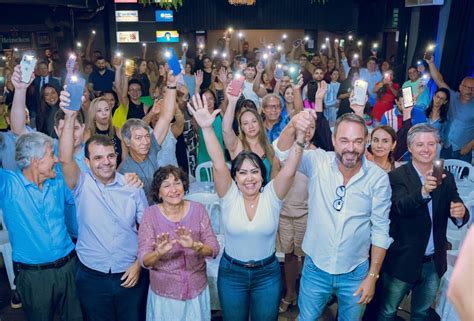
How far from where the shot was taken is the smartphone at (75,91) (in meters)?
2.32

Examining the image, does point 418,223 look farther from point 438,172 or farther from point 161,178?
point 161,178

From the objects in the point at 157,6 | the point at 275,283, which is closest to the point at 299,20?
the point at 157,6

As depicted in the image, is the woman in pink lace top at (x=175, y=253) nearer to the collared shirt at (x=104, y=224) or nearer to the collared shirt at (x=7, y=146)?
the collared shirt at (x=104, y=224)

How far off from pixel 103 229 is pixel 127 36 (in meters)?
11.5

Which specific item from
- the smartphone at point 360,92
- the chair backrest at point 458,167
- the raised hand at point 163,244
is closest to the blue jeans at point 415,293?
the smartphone at point 360,92

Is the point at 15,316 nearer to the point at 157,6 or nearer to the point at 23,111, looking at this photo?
the point at 23,111

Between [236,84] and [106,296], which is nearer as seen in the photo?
[106,296]

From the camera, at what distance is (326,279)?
2.34 m

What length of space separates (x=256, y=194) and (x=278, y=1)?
11.5 metres

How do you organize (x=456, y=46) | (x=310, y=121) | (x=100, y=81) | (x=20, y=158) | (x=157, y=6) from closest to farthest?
(x=310, y=121) → (x=20, y=158) → (x=456, y=46) → (x=100, y=81) → (x=157, y=6)

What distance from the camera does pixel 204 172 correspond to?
4.32 metres

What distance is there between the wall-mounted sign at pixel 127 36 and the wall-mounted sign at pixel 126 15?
1.14ft

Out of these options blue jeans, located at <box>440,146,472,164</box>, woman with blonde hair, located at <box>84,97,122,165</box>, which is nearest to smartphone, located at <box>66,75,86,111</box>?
woman with blonde hair, located at <box>84,97,122,165</box>

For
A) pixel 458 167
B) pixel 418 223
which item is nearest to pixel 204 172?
pixel 418 223
